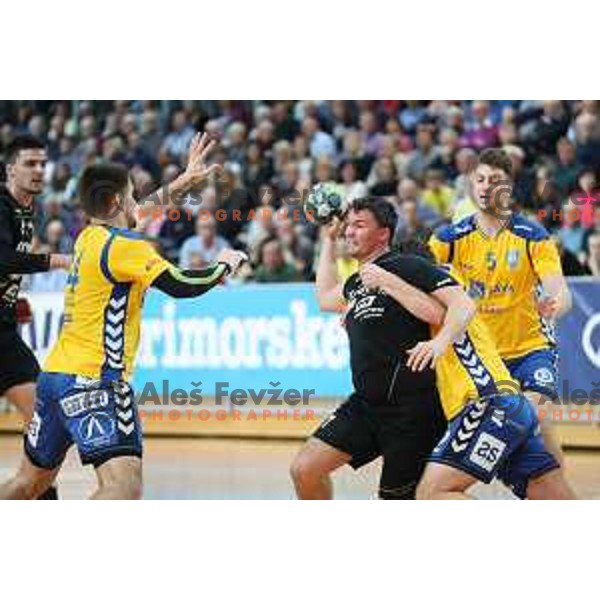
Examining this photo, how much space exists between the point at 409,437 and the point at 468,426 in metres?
0.57

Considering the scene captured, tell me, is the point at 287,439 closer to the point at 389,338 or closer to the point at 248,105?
the point at 248,105

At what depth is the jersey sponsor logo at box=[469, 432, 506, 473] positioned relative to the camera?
7074 mm

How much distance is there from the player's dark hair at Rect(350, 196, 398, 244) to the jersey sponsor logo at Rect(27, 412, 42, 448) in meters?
1.97

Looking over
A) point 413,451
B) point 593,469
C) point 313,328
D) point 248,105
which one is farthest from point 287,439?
point 413,451

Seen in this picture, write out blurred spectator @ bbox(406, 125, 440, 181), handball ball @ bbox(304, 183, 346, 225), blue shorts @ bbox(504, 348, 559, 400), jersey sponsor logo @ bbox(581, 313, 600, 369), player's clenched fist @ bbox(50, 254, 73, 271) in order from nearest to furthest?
handball ball @ bbox(304, 183, 346, 225)
player's clenched fist @ bbox(50, 254, 73, 271)
blue shorts @ bbox(504, 348, 559, 400)
jersey sponsor logo @ bbox(581, 313, 600, 369)
blurred spectator @ bbox(406, 125, 440, 181)

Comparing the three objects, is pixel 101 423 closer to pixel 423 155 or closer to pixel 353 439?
pixel 353 439

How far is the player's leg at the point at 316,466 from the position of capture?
780 centimetres

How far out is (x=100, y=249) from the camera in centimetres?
742

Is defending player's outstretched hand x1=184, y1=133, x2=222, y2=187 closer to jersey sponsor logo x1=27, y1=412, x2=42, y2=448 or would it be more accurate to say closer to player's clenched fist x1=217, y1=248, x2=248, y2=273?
player's clenched fist x1=217, y1=248, x2=248, y2=273

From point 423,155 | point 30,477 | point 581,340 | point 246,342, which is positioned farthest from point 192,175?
point 423,155

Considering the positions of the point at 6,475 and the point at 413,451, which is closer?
the point at 413,451

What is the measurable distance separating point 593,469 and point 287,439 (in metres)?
3.89

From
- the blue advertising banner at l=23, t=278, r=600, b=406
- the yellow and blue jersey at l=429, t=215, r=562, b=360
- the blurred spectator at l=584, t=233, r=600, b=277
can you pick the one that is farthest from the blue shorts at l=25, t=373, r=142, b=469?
the blurred spectator at l=584, t=233, r=600, b=277
